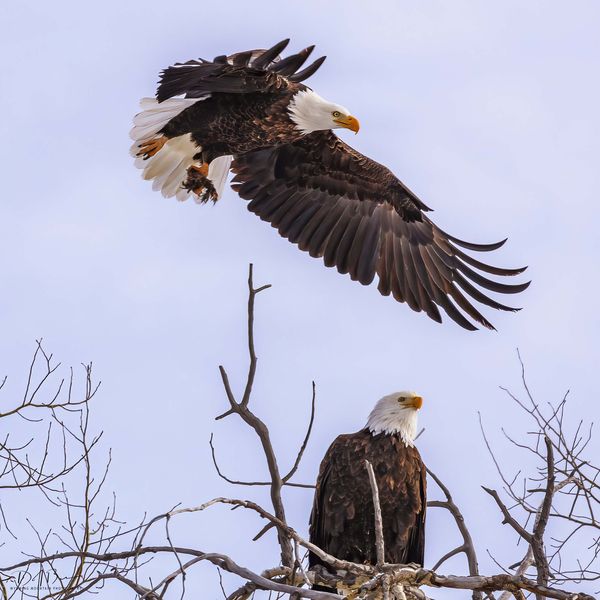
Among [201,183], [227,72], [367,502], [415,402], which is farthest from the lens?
[201,183]

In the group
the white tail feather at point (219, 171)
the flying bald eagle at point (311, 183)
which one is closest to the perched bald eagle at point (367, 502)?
the flying bald eagle at point (311, 183)

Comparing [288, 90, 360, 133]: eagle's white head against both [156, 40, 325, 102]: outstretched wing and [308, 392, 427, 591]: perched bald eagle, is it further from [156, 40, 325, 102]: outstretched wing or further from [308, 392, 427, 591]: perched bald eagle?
[308, 392, 427, 591]: perched bald eagle

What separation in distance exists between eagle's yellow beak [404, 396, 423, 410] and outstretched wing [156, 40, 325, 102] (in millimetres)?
1930

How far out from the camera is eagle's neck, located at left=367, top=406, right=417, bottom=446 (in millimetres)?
6273

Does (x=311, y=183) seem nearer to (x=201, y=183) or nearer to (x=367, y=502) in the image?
(x=201, y=183)

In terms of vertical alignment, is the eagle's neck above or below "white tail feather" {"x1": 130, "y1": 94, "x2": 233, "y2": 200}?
below

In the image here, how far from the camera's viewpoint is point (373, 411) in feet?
21.3

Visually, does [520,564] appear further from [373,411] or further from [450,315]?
[450,315]

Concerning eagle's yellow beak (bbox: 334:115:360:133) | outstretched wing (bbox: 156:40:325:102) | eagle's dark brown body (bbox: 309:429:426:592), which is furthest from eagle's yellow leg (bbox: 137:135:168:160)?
eagle's dark brown body (bbox: 309:429:426:592)

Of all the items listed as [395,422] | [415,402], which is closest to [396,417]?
[395,422]

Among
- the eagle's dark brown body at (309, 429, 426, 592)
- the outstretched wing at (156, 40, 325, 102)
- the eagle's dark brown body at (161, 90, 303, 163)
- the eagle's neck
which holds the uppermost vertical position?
the eagle's dark brown body at (161, 90, 303, 163)

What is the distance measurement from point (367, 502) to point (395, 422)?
53 centimetres

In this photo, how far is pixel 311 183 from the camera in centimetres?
792

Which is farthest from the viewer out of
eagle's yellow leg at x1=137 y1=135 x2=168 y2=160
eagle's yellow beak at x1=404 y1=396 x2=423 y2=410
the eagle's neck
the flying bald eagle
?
eagle's yellow leg at x1=137 y1=135 x2=168 y2=160
